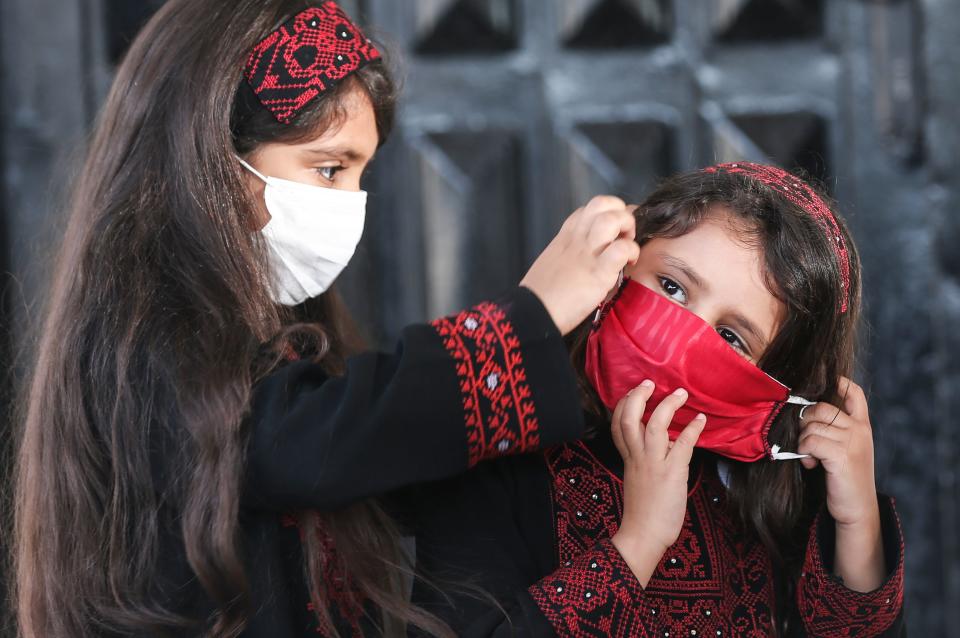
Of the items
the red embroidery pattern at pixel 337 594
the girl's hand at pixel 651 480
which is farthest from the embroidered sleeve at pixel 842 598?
the red embroidery pattern at pixel 337 594

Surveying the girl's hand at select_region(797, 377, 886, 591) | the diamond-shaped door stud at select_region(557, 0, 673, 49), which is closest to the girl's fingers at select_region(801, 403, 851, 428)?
the girl's hand at select_region(797, 377, 886, 591)

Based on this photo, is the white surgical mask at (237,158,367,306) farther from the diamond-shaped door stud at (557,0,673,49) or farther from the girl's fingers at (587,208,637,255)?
the diamond-shaped door stud at (557,0,673,49)

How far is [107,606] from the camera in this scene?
143 cm

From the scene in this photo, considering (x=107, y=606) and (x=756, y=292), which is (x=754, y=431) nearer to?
(x=756, y=292)

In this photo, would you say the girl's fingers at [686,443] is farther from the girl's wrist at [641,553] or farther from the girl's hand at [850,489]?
the girl's hand at [850,489]

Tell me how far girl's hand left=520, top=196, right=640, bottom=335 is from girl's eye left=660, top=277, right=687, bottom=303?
193mm

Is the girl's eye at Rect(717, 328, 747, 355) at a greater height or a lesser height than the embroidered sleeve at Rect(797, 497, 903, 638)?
greater

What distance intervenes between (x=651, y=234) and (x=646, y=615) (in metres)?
0.57

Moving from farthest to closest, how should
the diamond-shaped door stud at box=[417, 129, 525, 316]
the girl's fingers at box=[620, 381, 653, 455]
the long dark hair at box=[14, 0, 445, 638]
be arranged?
the diamond-shaped door stud at box=[417, 129, 525, 316], the girl's fingers at box=[620, 381, 653, 455], the long dark hair at box=[14, 0, 445, 638]

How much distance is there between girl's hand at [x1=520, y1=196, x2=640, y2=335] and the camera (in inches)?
52.4

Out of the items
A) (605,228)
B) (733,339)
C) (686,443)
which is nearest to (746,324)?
(733,339)

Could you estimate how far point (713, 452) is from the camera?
1.71 meters

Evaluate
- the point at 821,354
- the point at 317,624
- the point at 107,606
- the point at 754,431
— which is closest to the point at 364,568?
the point at 317,624

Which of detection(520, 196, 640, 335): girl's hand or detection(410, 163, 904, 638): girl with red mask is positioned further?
detection(410, 163, 904, 638): girl with red mask
